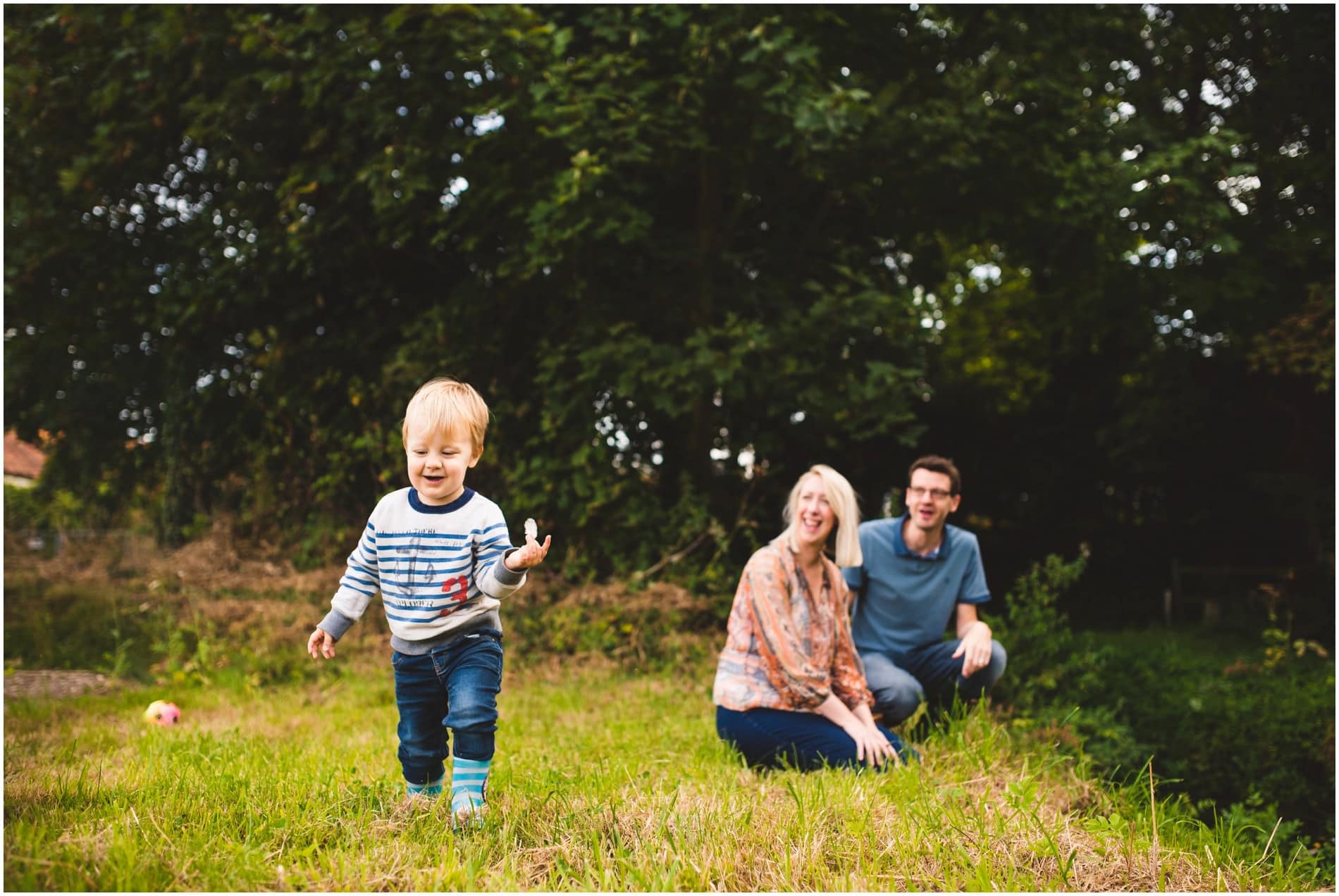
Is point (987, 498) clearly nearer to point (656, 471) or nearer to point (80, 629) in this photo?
point (656, 471)

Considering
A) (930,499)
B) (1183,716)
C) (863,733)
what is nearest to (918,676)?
(930,499)

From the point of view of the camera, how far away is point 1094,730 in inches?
220

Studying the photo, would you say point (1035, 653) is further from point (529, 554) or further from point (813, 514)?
point (529, 554)

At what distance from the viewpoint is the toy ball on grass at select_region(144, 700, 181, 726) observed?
5.41 metres

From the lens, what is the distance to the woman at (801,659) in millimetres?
4082

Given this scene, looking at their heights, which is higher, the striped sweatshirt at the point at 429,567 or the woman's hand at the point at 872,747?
the striped sweatshirt at the point at 429,567

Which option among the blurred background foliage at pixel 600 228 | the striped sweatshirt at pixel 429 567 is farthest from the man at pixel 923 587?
the striped sweatshirt at pixel 429 567

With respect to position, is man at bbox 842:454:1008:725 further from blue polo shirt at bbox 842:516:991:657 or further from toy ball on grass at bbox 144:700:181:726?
toy ball on grass at bbox 144:700:181:726

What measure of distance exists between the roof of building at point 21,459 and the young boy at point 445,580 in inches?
428

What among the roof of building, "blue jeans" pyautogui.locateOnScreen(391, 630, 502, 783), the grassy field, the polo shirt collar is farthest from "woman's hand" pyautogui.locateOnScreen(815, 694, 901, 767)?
the roof of building

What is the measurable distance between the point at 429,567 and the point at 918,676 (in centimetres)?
304

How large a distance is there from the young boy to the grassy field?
0.28 m

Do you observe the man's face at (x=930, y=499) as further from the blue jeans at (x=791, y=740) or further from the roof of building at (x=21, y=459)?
the roof of building at (x=21, y=459)

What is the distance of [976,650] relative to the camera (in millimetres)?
4613
